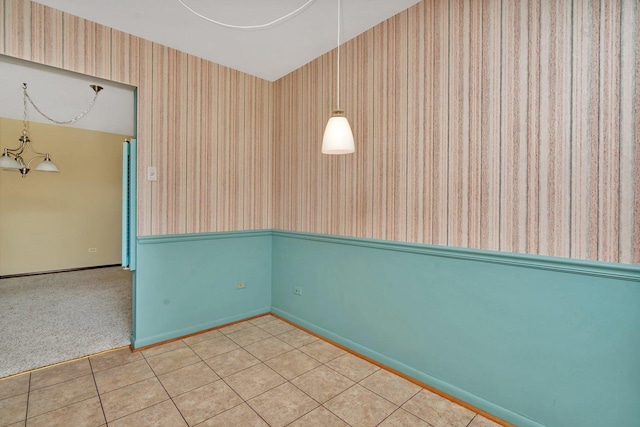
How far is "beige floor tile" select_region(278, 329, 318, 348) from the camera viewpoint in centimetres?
279

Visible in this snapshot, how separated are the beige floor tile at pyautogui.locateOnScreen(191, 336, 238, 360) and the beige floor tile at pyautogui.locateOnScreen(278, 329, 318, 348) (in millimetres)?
474

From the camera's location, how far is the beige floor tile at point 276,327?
3.05m

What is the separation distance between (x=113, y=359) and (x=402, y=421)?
233 centimetres

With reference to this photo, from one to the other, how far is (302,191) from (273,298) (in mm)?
1353

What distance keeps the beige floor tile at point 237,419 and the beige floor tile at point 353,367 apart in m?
0.74

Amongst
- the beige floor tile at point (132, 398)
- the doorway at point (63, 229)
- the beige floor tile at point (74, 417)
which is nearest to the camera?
the beige floor tile at point (74, 417)

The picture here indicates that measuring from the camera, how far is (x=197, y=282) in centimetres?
302

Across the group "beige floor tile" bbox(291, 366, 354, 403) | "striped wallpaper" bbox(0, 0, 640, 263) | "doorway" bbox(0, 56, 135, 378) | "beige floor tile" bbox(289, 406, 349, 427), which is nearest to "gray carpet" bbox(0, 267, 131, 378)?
"doorway" bbox(0, 56, 135, 378)

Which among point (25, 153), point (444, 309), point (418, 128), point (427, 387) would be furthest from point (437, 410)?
point (25, 153)

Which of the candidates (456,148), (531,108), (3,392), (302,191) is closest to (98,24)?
(302,191)

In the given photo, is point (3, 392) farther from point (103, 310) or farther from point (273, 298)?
point (273, 298)

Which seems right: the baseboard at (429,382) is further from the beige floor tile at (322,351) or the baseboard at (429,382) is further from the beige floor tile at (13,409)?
the beige floor tile at (13,409)

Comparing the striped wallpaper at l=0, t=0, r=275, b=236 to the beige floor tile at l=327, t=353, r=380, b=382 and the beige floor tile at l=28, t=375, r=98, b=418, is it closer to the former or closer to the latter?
the beige floor tile at l=28, t=375, r=98, b=418

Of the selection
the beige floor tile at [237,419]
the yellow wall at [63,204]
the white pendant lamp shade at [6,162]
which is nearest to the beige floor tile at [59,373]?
the beige floor tile at [237,419]
